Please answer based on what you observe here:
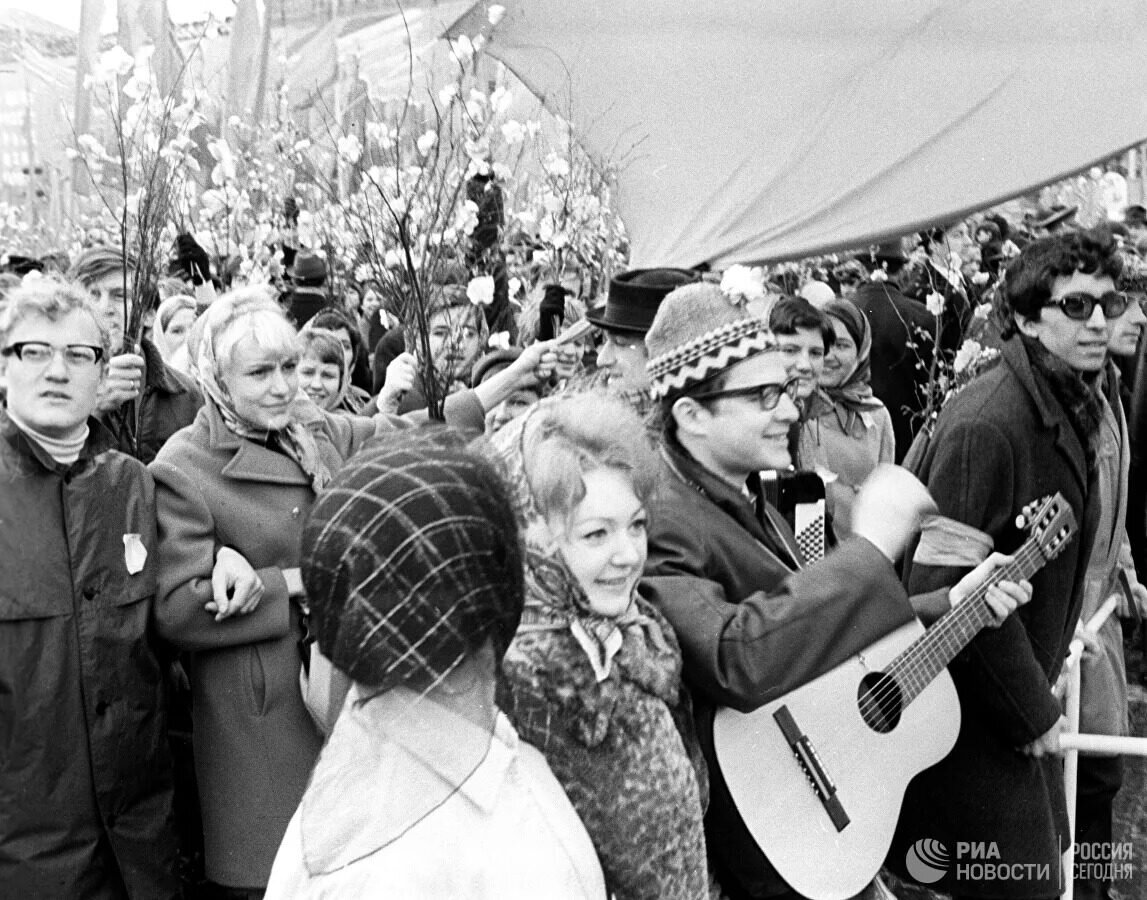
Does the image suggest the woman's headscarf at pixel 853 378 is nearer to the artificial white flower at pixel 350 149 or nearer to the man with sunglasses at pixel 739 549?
the artificial white flower at pixel 350 149

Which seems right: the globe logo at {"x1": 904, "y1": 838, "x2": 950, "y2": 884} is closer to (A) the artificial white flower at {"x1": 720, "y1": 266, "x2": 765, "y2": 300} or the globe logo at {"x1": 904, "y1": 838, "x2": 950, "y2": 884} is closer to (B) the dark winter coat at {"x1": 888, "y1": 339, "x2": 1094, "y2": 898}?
(B) the dark winter coat at {"x1": 888, "y1": 339, "x2": 1094, "y2": 898}

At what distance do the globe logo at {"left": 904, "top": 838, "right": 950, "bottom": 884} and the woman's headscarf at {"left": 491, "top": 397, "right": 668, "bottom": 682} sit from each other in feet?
5.51

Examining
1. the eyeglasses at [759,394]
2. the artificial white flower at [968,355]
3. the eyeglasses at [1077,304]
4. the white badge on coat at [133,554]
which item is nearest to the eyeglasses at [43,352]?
the white badge on coat at [133,554]

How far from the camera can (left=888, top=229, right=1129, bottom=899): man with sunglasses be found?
3367 millimetres

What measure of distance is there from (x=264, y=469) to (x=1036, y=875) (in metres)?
2.19

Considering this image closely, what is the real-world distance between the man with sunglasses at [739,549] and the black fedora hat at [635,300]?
0.91 meters

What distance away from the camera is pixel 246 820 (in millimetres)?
3320

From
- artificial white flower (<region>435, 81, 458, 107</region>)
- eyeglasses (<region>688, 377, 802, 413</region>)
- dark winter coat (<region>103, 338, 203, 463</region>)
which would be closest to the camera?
eyeglasses (<region>688, 377, 802, 413</region>)

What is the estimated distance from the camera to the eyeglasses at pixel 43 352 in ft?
10.0

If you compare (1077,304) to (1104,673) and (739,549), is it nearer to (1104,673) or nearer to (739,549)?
(1104,673)

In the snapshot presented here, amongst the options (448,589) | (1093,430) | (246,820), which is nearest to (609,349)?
A: (1093,430)

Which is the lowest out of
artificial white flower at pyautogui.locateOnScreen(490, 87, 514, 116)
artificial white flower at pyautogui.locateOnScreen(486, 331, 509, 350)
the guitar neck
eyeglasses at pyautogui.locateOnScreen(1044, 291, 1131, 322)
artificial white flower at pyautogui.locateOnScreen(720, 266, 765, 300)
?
artificial white flower at pyautogui.locateOnScreen(486, 331, 509, 350)

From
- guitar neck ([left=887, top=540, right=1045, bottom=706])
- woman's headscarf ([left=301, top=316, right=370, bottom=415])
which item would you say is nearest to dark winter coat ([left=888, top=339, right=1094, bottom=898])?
guitar neck ([left=887, top=540, right=1045, bottom=706])

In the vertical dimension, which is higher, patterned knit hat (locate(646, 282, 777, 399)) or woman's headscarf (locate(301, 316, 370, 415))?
patterned knit hat (locate(646, 282, 777, 399))
